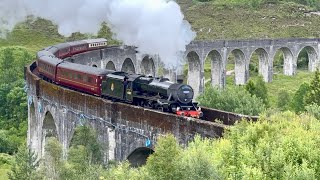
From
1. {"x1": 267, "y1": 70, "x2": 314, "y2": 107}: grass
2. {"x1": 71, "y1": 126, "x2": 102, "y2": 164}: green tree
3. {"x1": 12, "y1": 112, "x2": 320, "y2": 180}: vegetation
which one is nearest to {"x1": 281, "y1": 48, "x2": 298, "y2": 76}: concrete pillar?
{"x1": 267, "y1": 70, "x2": 314, "y2": 107}: grass

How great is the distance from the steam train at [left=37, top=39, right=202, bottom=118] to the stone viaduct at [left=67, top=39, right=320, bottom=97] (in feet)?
39.5

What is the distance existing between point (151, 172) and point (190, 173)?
0.92 m

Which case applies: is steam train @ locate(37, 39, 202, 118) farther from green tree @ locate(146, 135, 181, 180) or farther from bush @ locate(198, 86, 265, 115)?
bush @ locate(198, 86, 265, 115)

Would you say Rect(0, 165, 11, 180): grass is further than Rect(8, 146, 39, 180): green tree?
Yes

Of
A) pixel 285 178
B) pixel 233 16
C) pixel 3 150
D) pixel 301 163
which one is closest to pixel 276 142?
pixel 301 163

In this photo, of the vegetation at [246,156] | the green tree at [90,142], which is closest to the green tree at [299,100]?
the green tree at [90,142]

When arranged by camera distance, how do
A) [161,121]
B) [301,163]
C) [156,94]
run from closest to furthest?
[301,163] < [161,121] < [156,94]

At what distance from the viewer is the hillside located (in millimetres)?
91256

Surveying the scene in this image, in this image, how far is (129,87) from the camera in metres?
24.9

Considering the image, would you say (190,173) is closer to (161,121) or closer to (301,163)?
(301,163)

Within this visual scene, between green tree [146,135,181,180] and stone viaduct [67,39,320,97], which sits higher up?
stone viaduct [67,39,320,97]

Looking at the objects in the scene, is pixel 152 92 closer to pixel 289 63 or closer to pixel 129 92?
pixel 129 92

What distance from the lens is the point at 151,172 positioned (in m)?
13.2

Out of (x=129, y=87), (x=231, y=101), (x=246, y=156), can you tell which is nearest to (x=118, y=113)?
(x=129, y=87)
